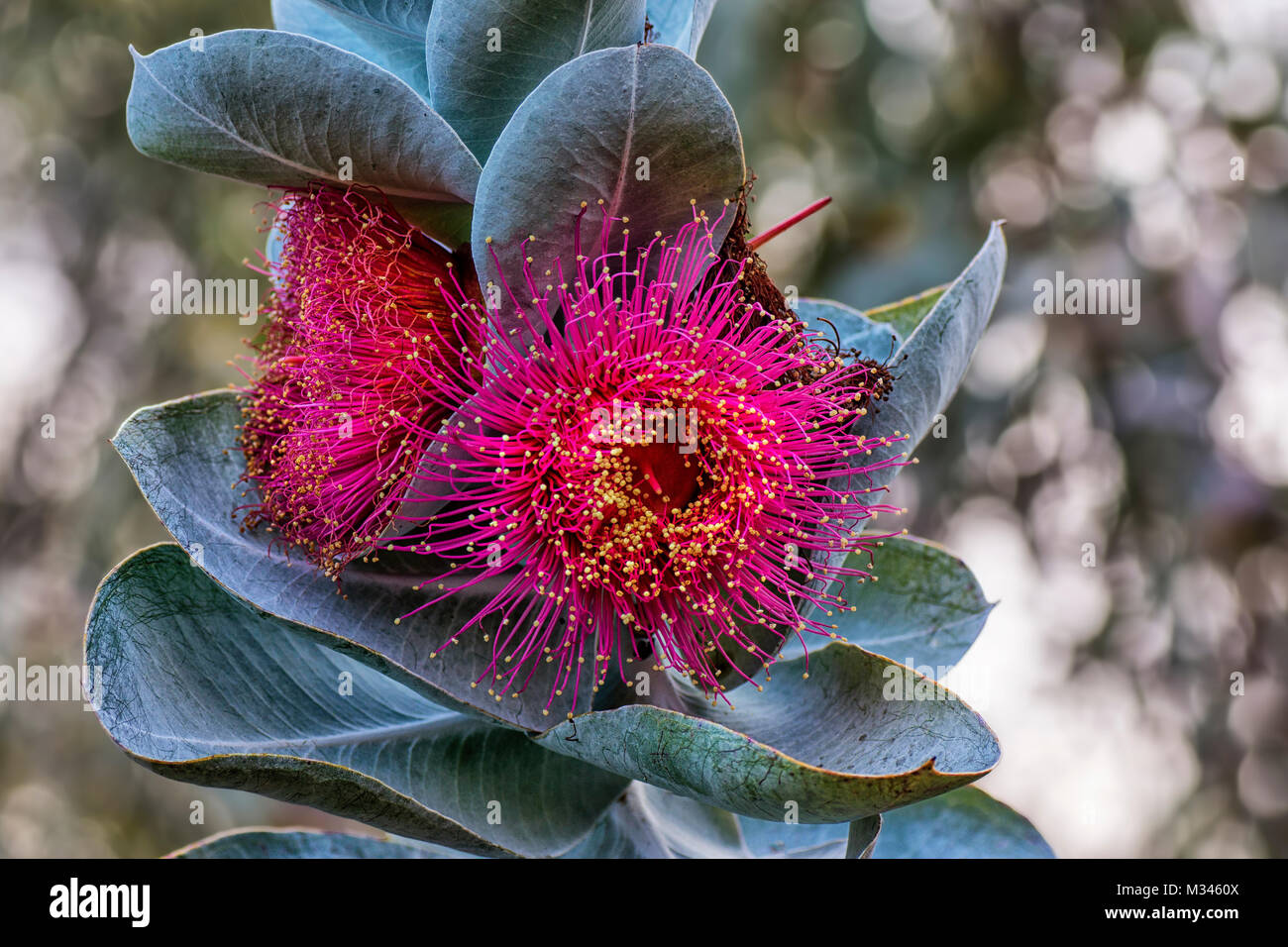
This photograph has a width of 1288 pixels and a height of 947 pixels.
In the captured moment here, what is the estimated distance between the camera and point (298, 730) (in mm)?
1109

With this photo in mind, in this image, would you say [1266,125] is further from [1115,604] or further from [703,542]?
[703,542]

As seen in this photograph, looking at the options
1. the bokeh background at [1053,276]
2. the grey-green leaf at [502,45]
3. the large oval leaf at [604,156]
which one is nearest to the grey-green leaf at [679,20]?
the grey-green leaf at [502,45]

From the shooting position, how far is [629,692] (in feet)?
3.76

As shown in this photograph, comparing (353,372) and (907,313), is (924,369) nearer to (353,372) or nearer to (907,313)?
(907,313)

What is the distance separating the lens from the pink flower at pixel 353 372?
107cm

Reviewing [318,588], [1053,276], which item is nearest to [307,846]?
[318,588]

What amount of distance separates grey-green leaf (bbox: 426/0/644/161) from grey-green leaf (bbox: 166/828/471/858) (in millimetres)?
836

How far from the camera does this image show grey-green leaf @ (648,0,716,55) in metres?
1.13

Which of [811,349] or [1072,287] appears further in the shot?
[1072,287]

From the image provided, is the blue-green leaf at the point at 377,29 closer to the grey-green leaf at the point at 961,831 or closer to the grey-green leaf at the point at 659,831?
the grey-green leaf at the point at 659,831

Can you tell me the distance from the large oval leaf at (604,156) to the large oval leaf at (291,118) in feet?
0.23

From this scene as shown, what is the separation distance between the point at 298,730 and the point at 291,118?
22.3 inches

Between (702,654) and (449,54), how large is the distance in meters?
0.60
